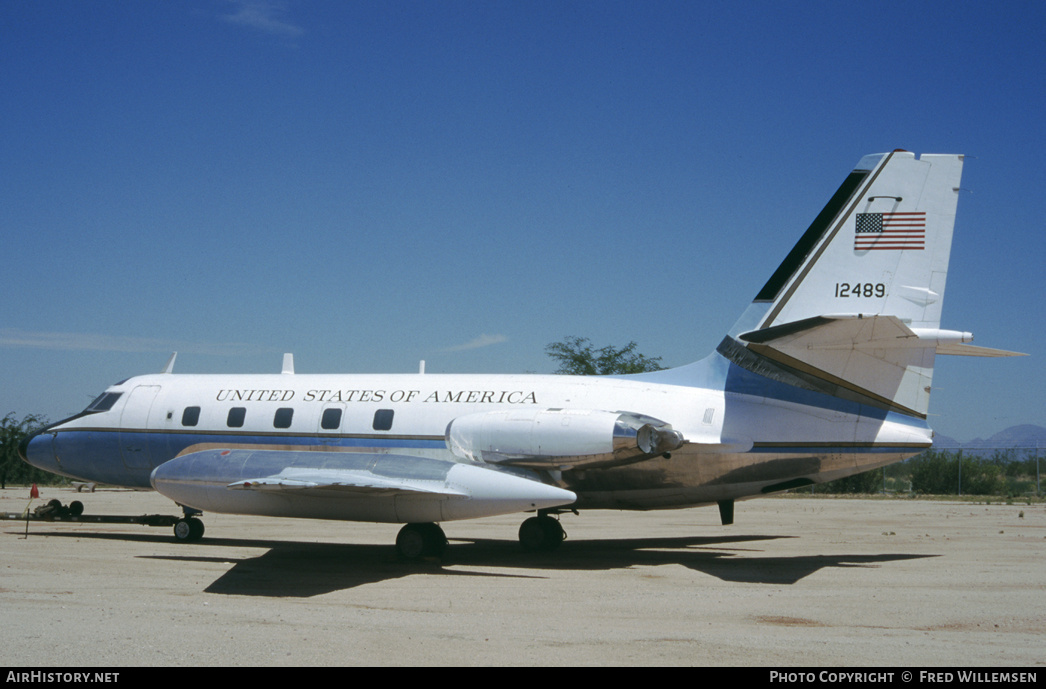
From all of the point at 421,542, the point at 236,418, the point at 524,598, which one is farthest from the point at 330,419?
the point at 524,598

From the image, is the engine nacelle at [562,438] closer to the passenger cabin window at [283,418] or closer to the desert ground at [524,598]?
the desert ground at [524,598]

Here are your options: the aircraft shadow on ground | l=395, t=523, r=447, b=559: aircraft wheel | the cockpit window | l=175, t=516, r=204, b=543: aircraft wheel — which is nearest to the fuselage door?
the cockpit window

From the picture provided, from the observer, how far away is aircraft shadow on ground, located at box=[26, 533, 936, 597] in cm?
1359

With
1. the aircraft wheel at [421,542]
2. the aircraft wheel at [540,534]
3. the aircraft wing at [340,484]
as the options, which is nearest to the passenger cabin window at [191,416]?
the aircraft wing at [340,484]

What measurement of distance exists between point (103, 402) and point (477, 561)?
955 cm

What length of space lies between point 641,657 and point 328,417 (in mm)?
10649

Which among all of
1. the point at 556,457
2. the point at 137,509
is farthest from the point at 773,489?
the point at 137,509

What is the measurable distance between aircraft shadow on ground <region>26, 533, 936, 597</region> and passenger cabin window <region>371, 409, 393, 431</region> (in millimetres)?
2317

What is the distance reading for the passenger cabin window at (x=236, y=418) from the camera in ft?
59.7

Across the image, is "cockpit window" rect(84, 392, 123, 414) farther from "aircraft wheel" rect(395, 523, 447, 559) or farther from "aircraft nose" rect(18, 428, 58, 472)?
"aircraft wheel" rect(395, 523, 447, 559)

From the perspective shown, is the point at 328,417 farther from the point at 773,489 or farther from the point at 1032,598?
the point at 1032,598

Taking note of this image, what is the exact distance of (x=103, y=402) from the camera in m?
20.2

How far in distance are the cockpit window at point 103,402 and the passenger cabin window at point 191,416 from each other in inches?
87.8
